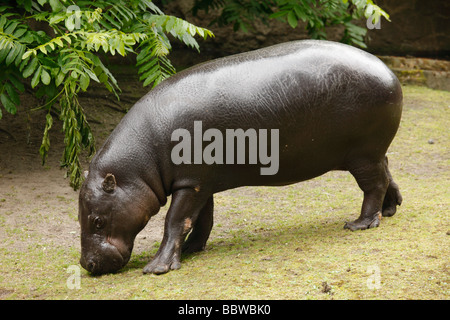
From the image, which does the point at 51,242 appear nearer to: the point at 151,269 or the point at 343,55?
the point at 151,269

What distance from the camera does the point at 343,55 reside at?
5734mm

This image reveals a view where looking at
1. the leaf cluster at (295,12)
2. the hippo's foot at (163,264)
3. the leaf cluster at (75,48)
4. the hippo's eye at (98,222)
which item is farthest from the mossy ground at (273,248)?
the leaf cluster at (295,12)

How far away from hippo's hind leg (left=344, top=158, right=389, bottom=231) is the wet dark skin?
0.10m

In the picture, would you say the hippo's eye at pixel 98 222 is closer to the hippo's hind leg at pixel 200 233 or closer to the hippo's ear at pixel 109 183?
the hippo's ear at pixel 109 183

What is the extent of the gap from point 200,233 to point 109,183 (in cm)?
107

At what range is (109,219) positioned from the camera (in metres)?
5.29

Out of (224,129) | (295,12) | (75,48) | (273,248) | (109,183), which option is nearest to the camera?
(109,183)

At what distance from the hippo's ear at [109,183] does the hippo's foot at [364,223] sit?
2.21 m

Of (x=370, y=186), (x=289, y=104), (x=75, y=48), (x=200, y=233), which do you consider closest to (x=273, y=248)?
(x=200, y=233)

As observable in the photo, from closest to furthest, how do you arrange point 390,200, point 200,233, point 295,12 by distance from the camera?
point 200,233 → point 390,200 → point 295,12

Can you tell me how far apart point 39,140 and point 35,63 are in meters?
2.57

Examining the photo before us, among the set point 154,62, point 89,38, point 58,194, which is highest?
point 89,38

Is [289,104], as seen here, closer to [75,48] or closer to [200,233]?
[200,233]
